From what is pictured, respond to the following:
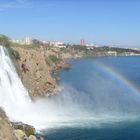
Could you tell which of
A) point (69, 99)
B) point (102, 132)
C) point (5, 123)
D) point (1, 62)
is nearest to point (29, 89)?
point (69, 99)

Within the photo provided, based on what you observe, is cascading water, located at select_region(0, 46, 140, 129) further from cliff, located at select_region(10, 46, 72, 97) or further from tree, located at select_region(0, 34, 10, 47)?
tree, located at select_region(0, 34, 10, 47)

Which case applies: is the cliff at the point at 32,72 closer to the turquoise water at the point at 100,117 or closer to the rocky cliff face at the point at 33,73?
the rocky cliff face at the point at 33,73

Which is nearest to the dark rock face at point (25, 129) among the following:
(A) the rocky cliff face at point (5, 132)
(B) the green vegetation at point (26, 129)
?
(B) the green vegetation at point (26, 129)

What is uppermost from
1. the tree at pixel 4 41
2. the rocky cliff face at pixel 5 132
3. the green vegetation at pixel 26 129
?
the tree at pixel 4 41

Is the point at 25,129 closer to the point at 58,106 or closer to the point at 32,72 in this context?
the point at 58,106

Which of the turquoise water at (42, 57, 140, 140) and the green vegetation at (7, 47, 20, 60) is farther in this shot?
the green vegetation at (7, 47, 20, 60)

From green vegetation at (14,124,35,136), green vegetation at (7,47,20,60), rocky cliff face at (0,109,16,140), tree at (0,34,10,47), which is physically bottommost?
green vegetation at (14,124,35,136)

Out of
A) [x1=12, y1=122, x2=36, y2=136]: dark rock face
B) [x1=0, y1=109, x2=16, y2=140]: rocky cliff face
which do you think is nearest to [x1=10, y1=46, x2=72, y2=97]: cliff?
[x1=12, y1=122, x2=36, y2=136]: dark rock face

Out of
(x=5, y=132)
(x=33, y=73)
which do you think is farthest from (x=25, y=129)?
(x=33, y=73)
